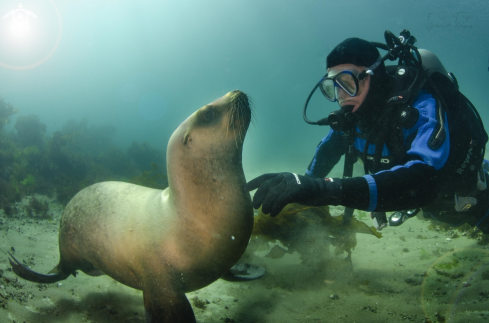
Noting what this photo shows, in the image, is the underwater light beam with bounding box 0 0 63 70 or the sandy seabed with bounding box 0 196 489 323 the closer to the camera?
the sandy seabed with bounding box 0 196 489 323

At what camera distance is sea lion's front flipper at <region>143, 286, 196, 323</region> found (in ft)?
→ 5.51

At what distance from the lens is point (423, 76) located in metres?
2.29

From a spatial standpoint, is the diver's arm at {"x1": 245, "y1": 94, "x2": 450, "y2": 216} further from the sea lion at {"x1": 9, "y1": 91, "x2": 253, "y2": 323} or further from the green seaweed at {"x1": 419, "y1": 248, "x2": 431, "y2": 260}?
the green seaweed at {"x1": 419, "y1": 248, "x2": 431, "y2": 260}

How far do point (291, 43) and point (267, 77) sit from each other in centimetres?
2463

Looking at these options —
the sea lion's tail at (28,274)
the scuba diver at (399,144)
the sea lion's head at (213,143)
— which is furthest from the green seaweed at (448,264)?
the sea lion's tail at (28,274)

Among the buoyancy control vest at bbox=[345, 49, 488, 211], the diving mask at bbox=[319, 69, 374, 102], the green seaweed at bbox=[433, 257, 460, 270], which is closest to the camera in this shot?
the buoyancy control vest at bbox=[345, 49, 488, 211]

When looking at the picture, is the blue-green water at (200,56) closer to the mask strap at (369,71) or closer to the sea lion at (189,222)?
the sea lion at (189,222)

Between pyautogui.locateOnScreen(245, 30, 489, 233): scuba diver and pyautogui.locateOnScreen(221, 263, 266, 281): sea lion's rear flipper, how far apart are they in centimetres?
125

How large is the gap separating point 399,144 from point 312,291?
176 cm

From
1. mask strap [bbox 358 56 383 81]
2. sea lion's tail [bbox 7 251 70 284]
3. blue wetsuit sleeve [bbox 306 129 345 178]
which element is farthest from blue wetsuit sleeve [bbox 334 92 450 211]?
sea lion's tail [bbox 7 251 70 284]

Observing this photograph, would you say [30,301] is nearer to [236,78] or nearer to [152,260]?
[152,260]

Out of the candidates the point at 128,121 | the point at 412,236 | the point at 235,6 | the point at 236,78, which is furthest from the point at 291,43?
the point at 412,236

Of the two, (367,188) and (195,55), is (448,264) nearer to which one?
(367,188)

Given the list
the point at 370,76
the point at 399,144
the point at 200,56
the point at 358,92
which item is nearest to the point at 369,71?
the point at 370,76
